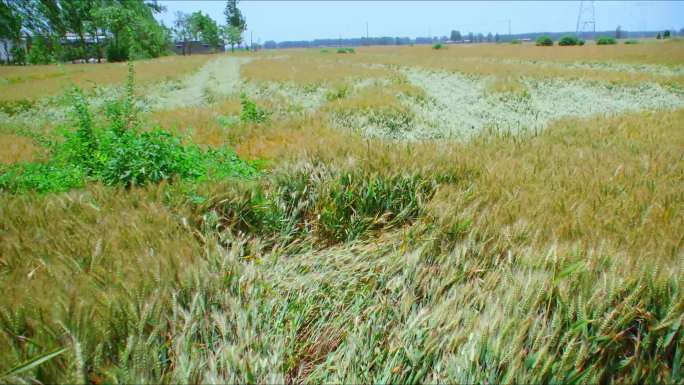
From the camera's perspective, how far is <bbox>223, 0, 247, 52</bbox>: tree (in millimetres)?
87625

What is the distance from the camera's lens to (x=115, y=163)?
11.0 feet

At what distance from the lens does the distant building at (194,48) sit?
94000 mm

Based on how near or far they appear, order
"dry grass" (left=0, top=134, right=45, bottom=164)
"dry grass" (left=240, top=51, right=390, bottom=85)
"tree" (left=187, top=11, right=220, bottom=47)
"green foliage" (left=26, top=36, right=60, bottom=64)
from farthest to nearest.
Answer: "tree" (left=187, top=11, right=220, bottom=47) → "dry grass" (left=240, top=51, right=390, bottom=85) → "green foliage" (left=26, top=36, right=60, bottom=64) → "dry grass" (left=0, top=134, right=45, bottom=164)

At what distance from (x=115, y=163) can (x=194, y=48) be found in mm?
108564

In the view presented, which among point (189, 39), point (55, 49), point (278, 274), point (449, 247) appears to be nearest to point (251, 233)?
point (278, 274)

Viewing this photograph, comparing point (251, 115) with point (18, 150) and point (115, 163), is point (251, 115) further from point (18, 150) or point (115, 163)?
point (115, 163)

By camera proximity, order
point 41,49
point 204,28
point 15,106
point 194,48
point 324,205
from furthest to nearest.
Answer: point 194,48 < point 204,28 < point 15,106 < point 41,49 < point 324,205

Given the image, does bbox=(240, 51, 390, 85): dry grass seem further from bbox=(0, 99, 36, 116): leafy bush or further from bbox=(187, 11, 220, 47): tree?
bbox=(187, 11, 220, 47): tree

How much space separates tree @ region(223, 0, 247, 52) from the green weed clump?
9383 cm

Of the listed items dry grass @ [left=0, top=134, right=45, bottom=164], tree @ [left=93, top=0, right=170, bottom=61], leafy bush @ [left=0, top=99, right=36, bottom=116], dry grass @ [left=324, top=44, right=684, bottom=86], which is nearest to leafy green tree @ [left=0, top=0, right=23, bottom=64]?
tree @ [left=93, top=0, right=170, bottom=61]

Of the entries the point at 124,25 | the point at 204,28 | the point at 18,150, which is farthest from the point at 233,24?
the point at 18,150

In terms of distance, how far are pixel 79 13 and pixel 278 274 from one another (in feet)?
71.5

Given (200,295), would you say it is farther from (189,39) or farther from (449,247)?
(189,39)

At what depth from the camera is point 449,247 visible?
7.45 ft
